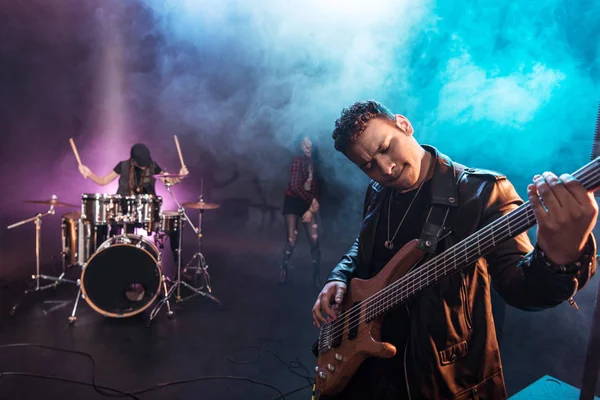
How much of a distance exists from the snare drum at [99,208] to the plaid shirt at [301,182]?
2.04 meters

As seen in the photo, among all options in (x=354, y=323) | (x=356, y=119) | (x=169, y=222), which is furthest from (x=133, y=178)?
(x=354, y=323)

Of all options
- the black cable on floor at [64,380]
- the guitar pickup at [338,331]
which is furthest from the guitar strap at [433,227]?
the black cable on floor at [64,380]

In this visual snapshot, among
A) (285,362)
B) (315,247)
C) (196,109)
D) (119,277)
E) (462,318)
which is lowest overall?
(285,362)

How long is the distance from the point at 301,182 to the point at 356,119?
3.50 m

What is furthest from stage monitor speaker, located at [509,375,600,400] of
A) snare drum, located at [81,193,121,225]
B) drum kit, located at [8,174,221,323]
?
snare drum, located at [81,193,121,225]

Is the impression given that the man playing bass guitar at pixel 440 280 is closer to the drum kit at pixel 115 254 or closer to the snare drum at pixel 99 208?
the drum kit at pixel 115 254

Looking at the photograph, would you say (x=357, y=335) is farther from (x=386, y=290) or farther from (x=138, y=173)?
(x=138, y=173)

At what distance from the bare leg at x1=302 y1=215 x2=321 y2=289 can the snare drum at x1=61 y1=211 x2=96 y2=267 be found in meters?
2.39

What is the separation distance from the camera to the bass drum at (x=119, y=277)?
12.4 feet

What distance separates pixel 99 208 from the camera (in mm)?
3920

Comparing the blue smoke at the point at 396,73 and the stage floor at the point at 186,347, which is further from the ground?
the blue smoke at the point at 396,73

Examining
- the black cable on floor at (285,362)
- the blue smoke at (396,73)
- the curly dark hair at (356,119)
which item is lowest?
the black cable on floor at (285,362)

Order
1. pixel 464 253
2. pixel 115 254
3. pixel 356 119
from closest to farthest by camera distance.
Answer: pixel 464 253 < pixel 356 119 < pixel 115 254

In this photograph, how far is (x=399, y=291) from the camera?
1.36m
